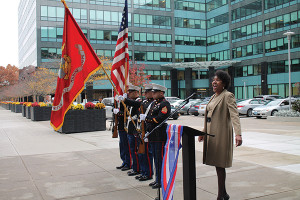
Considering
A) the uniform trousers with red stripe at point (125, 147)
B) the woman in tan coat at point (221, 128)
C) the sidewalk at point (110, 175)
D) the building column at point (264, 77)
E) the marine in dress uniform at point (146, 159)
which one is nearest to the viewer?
the woman in tan coat at point (221, 128)

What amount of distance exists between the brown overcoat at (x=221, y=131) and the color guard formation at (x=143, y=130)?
94 centimetres

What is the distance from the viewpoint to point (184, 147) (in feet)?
12.6

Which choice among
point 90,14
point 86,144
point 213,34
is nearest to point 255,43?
point 213,34

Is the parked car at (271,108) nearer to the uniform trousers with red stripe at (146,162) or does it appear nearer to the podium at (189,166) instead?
the uniform trousers with red stripe at (146,162)

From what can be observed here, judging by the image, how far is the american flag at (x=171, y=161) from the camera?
4.11m

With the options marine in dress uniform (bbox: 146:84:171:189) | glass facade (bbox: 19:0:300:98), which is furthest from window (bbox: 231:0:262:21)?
marine in dress uniform (bbox: 146:84:171:189)

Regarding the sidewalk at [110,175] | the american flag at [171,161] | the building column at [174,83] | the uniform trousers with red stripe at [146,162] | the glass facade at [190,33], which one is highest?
the glass facade at [190,33]

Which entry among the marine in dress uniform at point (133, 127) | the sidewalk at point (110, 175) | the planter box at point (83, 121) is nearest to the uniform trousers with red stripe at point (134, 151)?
the marine in dress uniform at point (133, 127)

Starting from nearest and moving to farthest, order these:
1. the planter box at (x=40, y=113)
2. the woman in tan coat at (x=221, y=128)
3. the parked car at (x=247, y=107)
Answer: the woman in tan coat at (x=221, y=128)
the planter box at (x=40, y=113)
the parked car at (x=247, y=107)

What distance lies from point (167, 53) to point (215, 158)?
62568 millimetres

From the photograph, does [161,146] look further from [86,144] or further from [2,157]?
[86,144]

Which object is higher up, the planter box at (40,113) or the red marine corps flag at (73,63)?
the red marine corps flag at (73,63)

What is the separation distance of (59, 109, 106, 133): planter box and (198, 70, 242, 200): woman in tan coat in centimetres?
1196

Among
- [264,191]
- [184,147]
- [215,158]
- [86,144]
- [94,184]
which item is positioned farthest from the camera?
[86,144]
